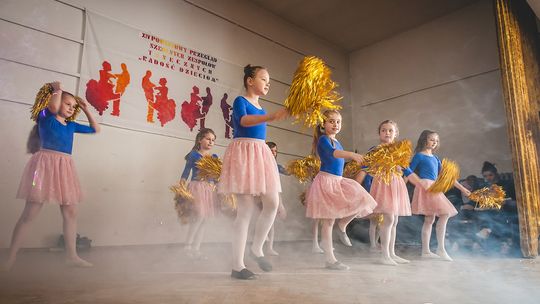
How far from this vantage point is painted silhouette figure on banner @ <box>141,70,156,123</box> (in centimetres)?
371

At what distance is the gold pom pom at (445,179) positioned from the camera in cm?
294

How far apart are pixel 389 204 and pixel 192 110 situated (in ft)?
8.39

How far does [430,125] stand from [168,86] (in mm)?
3915

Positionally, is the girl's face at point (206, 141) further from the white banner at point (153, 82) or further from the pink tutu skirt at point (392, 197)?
the pink tutu skirt at point (392, 197)

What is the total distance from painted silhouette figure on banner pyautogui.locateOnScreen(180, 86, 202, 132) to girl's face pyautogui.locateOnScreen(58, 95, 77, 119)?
1.75 metres

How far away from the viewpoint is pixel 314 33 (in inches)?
226

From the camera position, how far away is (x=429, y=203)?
2924mm

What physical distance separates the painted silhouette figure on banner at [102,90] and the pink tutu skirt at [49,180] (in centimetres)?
135

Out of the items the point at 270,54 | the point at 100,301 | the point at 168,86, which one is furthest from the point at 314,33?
the point at 100,301

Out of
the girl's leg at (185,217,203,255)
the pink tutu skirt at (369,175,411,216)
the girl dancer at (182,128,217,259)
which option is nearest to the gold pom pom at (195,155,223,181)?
the girl dancer at (182,128,217,259)

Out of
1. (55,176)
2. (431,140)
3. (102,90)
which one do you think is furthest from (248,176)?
(102,90)

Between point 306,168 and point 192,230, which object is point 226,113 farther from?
point 306,168

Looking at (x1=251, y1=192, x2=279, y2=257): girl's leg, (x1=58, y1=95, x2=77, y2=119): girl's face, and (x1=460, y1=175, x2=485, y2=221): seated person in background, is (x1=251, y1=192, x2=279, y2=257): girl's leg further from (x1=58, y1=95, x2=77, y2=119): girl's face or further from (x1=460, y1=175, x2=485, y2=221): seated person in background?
(x1=460, y1=175, x2=485, y2=221): seated person in background

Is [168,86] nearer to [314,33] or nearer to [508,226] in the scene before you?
[314,33]
